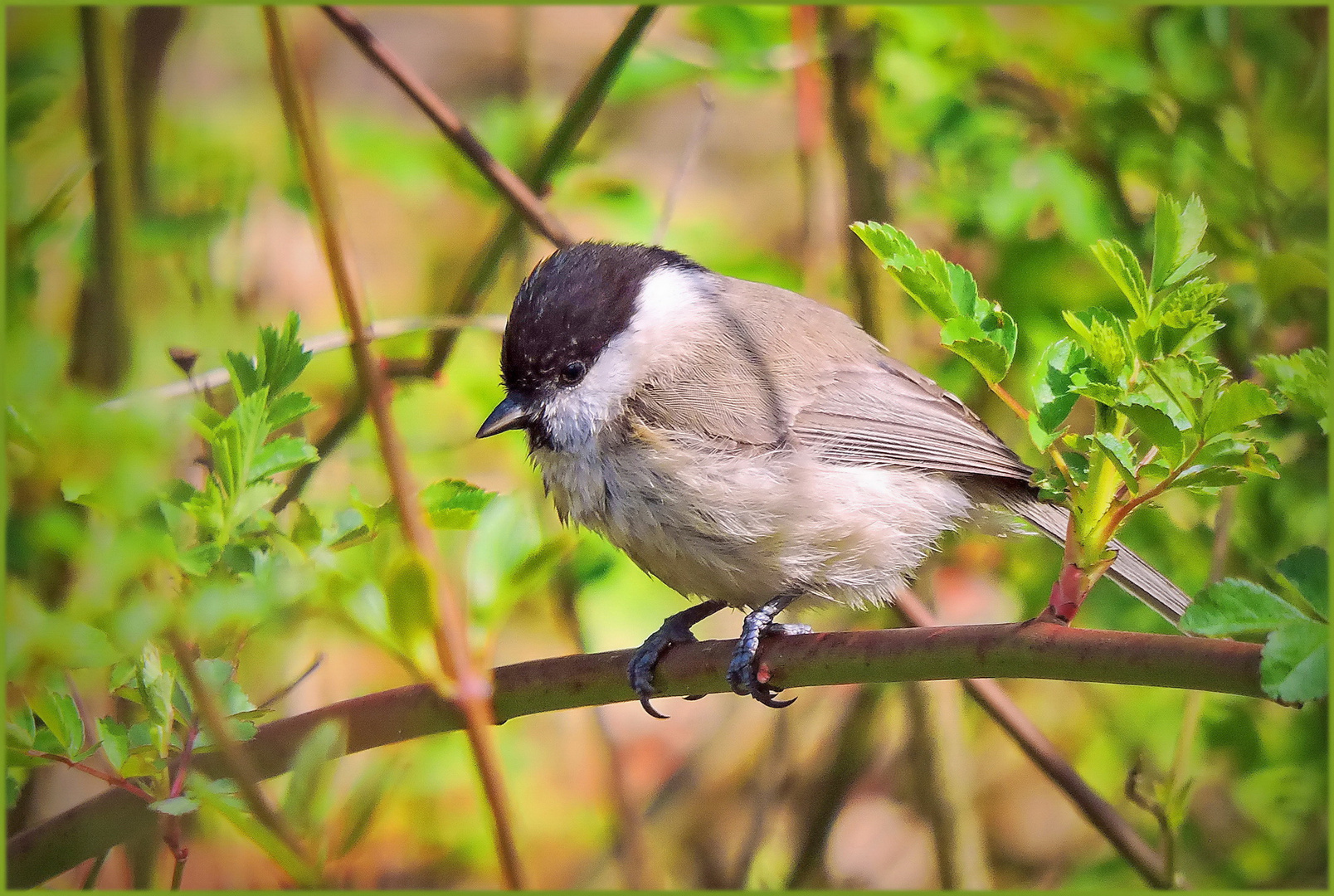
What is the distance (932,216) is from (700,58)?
0.79 m

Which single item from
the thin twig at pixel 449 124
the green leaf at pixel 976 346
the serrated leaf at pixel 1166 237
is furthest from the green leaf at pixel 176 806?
the thin twig at pixel 449 124

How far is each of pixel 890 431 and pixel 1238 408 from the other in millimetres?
1263

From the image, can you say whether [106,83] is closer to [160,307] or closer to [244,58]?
[160,307]

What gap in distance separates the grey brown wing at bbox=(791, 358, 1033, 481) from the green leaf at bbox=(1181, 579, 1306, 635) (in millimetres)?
1203

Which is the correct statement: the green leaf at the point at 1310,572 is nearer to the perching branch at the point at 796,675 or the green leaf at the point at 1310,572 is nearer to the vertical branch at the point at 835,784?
the perching branch at the point at 796,675

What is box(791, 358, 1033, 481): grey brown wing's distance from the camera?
2.36 metres

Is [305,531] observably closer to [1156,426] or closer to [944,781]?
[1156,426]

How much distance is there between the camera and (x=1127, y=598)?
261 centimetres

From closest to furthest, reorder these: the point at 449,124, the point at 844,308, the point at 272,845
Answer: the point at 272,845
the point at 449,124
the point at 844,308

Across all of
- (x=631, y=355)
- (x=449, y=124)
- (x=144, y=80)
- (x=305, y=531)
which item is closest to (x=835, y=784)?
(x=631, y=355)

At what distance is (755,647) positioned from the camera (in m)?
1.88

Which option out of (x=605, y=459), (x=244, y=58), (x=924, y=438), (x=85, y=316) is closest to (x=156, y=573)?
(x=605, y=459)

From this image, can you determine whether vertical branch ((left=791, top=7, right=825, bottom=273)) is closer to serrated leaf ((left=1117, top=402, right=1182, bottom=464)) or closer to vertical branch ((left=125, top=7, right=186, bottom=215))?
vertical branch ((left=125, top=7, right=186, bottom=215))

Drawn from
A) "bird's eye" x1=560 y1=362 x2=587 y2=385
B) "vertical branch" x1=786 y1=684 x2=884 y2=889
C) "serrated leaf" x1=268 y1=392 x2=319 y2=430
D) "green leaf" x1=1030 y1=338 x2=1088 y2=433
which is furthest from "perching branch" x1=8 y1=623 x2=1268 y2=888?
"vertical branch" x1=786 y1=684 x2=884 y2=889
